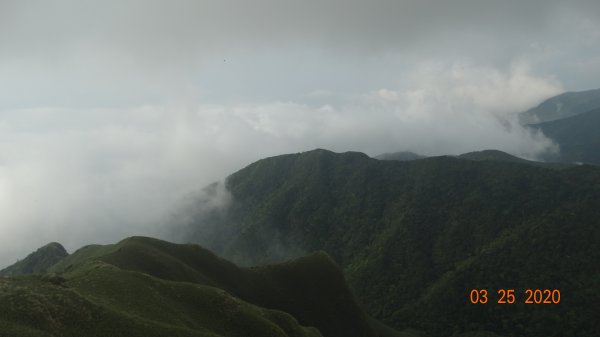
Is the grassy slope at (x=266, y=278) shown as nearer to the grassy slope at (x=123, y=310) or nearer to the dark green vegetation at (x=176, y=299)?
the dark green vegetation at (x=176, y=299)

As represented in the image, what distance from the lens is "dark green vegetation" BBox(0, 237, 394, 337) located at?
54.8m

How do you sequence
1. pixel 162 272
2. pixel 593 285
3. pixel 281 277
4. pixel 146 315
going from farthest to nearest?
pixel 593 285 → pixel 281 277 → pixel 162 272 → pixel 146 315

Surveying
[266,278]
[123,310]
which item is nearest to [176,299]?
[123,310]

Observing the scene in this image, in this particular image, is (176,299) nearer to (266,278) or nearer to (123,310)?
(123,310)

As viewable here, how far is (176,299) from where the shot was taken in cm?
7650

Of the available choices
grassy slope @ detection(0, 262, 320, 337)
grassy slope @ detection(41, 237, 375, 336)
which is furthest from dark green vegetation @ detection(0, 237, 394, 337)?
grassy slope @ detection(41, 237, 375, 336)

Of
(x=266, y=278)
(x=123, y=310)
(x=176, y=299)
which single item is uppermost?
(x=123, y=310)

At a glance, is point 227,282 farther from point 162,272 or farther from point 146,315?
point 146,315

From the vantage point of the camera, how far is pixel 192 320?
71312 millimetres

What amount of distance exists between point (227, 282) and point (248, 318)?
1828 inches

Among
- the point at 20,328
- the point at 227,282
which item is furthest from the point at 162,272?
the point at 20,328

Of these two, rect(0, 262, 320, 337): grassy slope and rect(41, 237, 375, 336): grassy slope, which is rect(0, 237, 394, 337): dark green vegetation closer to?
rect(0, 262, 320, 337): grassy slope

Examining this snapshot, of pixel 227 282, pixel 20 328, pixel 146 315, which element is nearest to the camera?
pixel 20 328

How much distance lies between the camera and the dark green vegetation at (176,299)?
5481cm
